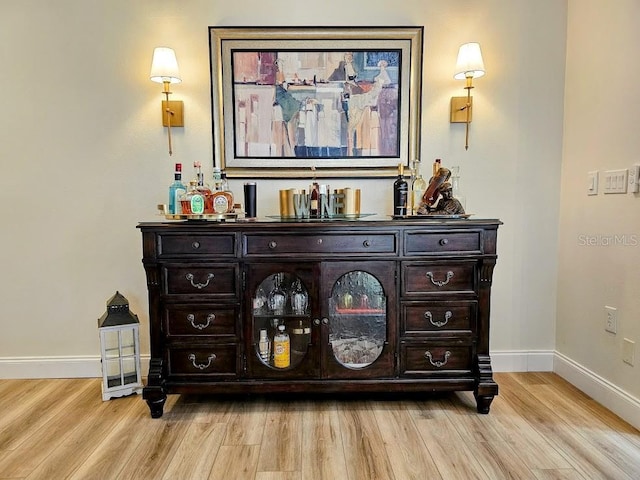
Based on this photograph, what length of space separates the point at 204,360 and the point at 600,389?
Result: 2016 millimetres

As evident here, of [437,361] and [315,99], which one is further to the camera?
[315,99]

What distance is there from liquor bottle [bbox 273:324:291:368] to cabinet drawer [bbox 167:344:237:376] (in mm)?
196

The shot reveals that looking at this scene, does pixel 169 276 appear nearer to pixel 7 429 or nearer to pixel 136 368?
pixel 136 368

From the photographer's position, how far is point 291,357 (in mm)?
2084

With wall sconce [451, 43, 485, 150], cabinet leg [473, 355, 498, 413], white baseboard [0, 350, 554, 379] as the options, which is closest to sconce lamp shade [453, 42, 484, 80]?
wall sconce [451, 43, 485, 150]

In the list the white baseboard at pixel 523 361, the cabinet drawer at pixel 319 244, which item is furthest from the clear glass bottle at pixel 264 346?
the white baseboard at pixel 523 361

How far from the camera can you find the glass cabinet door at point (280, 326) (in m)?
2.04

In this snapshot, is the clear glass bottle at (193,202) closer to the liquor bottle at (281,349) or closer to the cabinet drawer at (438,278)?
the liquor bottle at (281,349)

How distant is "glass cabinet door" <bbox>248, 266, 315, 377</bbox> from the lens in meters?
2.04

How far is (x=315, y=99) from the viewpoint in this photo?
2.40 m

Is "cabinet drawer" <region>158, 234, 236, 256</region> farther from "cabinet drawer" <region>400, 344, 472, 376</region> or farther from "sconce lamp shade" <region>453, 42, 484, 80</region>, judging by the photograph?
"sconce lamp shade" <region>453, 42, 484, 80</region>

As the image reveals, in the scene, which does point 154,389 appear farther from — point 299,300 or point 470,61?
point 470,61

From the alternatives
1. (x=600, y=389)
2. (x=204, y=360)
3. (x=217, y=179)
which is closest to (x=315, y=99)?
(x=217, y=179)

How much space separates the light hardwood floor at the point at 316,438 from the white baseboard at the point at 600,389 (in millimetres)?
48
